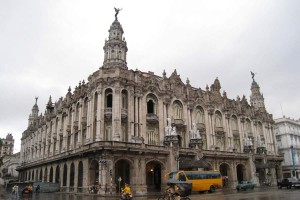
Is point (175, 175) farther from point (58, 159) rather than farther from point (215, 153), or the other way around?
point (58, 159)

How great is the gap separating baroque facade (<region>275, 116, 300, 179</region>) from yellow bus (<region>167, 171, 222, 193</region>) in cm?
4800

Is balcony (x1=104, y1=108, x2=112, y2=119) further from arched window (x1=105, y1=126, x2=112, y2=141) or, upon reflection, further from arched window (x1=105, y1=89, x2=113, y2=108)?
arched window (x1=105, y1=126, x2=112, y2=141)

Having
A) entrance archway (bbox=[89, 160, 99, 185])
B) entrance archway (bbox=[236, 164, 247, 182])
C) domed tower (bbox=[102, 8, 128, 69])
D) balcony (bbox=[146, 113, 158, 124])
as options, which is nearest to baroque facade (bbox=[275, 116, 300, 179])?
entrance archway (bbox=[236, 164, 247, 182])

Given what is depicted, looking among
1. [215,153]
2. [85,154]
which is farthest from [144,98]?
[215,153]

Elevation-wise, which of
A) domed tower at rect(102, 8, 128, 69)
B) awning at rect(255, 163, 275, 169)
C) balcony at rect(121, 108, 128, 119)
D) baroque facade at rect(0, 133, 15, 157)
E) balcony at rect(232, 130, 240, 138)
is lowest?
awning at rect(255, 163, 275, 169)

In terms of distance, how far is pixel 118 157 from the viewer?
38.8m

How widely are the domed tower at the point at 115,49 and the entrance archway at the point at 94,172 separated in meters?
18.4

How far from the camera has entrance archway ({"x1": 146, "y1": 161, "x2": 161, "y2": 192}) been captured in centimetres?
4506

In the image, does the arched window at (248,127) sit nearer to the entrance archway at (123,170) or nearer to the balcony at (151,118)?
the balcony at (151,118)

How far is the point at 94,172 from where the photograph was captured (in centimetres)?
4091

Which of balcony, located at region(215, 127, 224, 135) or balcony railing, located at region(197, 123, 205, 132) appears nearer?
balcony railing, located at region(197, 123, 205, 132)

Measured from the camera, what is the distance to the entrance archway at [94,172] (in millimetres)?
40406

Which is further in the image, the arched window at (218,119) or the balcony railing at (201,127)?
the arched window at (218,119)

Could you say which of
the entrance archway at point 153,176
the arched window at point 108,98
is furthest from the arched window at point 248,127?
the arched window at point 108,98
